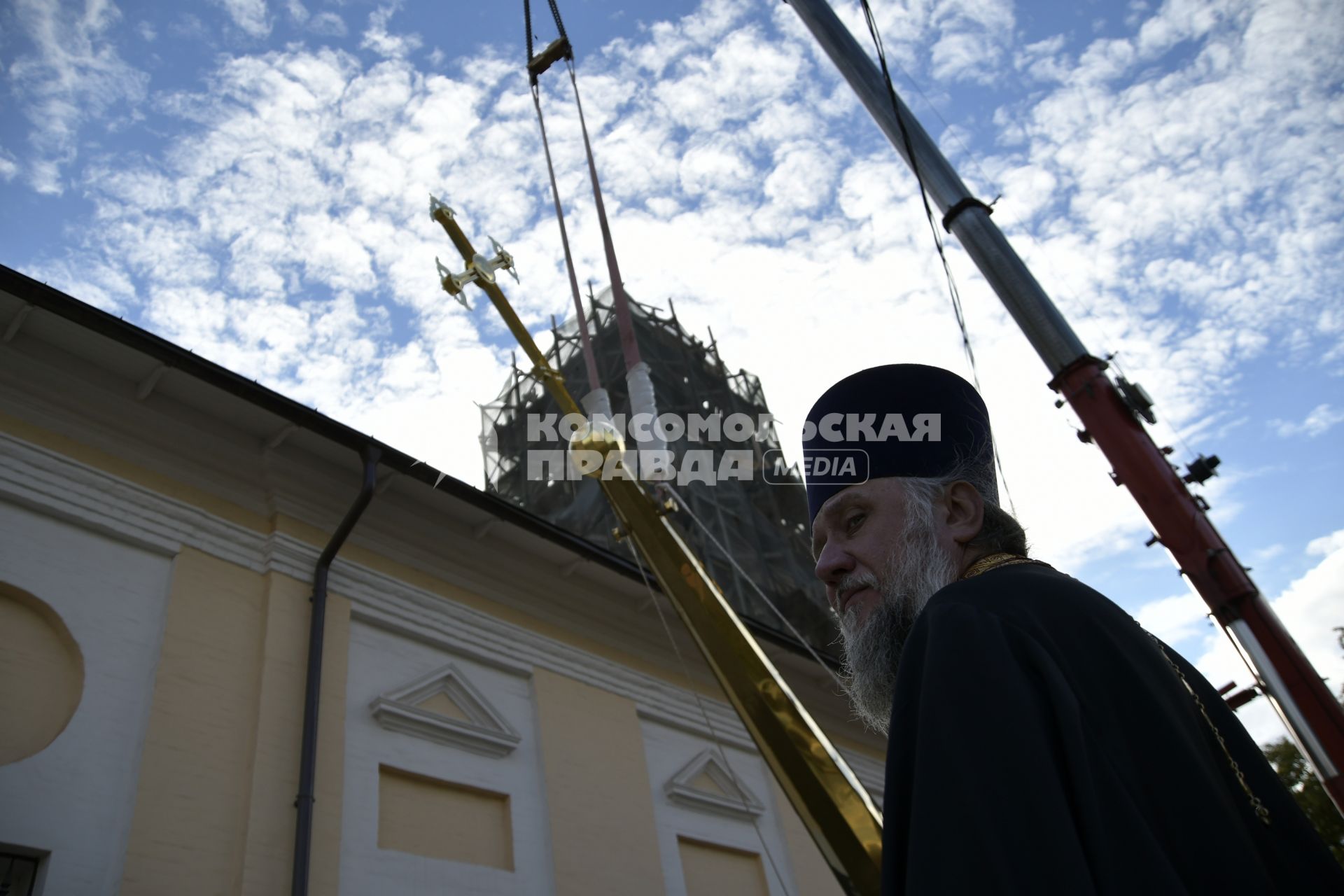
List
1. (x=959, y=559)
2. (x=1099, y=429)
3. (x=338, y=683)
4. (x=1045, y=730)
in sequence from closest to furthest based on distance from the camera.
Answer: (x=1045, y=730) < (x=959, y=559) < (x=1099, y=429) < (x=338, y=683)

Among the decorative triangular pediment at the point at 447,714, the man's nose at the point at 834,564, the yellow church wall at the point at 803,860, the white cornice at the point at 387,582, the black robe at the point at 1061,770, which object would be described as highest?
the white cornice at the point at 387,582

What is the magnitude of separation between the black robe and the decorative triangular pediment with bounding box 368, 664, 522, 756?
244 inches

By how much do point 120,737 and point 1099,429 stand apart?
20.1 feet

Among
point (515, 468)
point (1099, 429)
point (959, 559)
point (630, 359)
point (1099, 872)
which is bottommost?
point (1099, 872)

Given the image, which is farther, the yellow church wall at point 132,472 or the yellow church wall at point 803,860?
the yellow church wall at point 803,860

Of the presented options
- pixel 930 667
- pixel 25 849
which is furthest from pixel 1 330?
pixel 930 667

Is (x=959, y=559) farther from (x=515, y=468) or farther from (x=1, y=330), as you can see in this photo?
(x=515, y=468)

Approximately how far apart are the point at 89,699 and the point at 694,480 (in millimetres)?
12321

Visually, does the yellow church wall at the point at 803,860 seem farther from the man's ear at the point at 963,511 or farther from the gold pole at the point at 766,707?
the man's ear at the point at 963,511

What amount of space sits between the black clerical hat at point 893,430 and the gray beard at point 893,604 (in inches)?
8.1

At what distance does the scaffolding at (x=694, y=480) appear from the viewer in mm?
16312

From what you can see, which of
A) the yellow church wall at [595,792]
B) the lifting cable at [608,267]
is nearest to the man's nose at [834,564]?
the lifting cable at [608,267]

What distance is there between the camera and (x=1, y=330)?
6496 millimetres

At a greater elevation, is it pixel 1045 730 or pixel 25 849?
pixel 25 849
